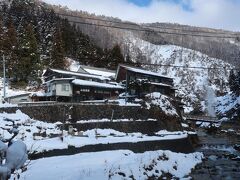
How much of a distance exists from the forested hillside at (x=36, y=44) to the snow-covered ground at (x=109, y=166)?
23.6 metres

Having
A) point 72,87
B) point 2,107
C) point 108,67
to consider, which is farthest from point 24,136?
point 108,67

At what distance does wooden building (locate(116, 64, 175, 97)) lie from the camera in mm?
48000

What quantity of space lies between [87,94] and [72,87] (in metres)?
2.66

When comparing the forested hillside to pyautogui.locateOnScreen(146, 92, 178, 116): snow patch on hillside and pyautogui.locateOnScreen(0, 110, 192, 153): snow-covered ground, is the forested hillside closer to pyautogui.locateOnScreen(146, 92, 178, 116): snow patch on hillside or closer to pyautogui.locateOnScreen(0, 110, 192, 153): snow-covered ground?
pyautogui.locateOnScreen(146, 92, 178, 116): snow patch on hillside

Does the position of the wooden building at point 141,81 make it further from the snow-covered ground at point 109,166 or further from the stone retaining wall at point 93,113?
the snow-covered ground at point 109,166

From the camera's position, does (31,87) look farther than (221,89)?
No

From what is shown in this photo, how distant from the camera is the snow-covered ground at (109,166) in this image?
1438 centimetres

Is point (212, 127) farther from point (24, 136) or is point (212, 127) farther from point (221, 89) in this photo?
point (221, 89)

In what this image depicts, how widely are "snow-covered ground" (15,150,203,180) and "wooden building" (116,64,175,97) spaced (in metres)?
23.1

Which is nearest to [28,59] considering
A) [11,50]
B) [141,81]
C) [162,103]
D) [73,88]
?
[11,50]

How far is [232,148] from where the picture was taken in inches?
1496

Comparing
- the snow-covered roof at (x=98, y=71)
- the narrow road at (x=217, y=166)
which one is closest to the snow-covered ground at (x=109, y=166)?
the narrow road at (x=217, y=166)

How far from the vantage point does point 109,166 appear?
1741cm

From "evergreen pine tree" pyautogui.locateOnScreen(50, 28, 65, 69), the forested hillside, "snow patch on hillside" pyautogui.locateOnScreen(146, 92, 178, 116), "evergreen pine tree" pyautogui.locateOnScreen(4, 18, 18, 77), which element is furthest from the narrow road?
"evergreen pine tree" pyautogui.locateOnScreen(50, 28, 65, 69)
